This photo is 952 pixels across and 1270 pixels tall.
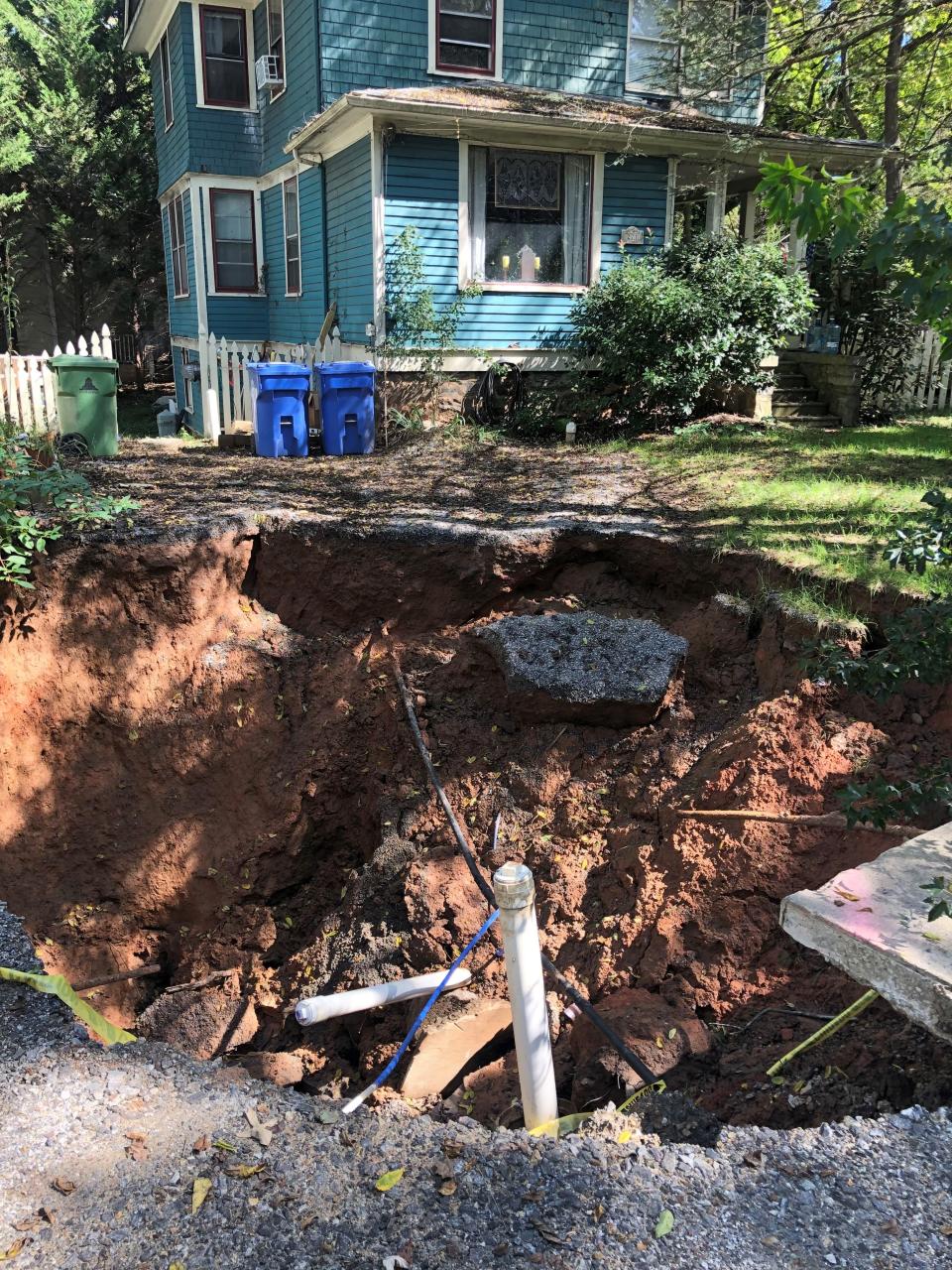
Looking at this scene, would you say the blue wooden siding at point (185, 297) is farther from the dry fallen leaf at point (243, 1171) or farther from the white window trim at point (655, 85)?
the dry fallen leaf at point (243, 1171)

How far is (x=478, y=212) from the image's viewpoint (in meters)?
12.3

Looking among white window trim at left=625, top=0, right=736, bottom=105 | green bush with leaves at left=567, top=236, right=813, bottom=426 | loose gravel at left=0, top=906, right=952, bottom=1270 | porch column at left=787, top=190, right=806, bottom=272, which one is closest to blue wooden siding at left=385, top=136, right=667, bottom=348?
green bush with leaves at left=567, top=236, right=813, bottom=426

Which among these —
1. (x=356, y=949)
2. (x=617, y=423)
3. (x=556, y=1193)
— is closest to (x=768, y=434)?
(x=617, y=423)

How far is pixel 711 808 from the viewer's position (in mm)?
4715

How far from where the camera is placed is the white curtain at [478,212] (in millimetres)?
12188

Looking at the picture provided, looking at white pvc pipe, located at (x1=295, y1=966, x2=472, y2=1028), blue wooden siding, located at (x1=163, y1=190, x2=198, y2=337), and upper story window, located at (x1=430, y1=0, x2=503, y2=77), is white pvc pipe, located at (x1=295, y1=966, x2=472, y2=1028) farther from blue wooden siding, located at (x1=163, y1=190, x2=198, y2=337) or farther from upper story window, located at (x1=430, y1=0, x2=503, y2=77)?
blue wooden siding, located at (x1=163, y1=190, x2=198, y2=337)

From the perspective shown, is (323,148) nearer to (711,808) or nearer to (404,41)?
(404,41)

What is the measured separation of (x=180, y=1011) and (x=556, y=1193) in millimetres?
3442

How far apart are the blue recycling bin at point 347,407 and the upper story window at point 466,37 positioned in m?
4.92

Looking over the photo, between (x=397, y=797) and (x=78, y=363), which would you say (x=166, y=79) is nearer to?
(x=78, y=363)

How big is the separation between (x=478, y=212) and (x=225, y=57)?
21.5 feet

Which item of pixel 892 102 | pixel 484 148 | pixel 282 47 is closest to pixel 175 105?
pixel 282 47

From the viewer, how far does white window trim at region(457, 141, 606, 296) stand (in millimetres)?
12070

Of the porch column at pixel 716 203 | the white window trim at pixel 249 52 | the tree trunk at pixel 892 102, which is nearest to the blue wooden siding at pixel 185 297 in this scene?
the white window trim at pixel 249 52
